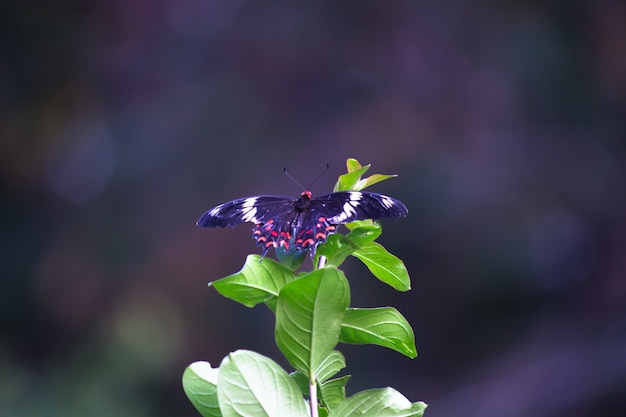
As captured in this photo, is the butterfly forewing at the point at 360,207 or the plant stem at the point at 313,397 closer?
the plant stem at the point at 313,397

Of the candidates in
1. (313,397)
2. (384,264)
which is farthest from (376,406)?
(384,264)

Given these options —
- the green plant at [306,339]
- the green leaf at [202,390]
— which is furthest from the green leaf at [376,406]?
the green leaf at [202,390]

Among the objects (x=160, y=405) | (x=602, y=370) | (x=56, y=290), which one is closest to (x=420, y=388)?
(x=602, y=370)

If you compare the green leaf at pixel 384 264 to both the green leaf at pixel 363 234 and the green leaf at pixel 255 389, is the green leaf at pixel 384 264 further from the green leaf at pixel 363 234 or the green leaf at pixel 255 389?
the green leaf at pixel 255 389

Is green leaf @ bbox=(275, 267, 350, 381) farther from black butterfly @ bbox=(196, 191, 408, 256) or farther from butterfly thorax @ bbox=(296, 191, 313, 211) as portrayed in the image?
butterfly thorax @ bbox=(296, 191, 313, 211)

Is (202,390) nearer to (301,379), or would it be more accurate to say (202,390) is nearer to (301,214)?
(301,379)

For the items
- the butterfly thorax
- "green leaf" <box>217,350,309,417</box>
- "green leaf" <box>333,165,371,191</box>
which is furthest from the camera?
the butterfly thorax

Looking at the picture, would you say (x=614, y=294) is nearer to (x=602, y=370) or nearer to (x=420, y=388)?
(x=602, y=370)

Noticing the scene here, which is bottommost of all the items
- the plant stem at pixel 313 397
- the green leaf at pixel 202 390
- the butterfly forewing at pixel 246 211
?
the green leaf at pixel 202 390

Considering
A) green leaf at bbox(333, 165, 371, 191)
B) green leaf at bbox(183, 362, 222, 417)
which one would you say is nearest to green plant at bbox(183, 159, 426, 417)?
green leaf at bbox(183, 362, 222, 417)
